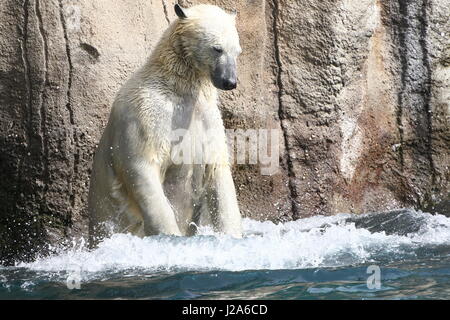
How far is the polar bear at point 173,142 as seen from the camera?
274 inches

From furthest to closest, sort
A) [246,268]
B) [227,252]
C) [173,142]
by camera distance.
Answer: [173,142] → [227,252] → [246,268]

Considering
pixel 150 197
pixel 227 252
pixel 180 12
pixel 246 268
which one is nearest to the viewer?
Result: pixel 246 268

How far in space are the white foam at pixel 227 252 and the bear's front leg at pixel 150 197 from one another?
0.15 meters

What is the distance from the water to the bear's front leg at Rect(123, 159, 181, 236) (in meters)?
0.18

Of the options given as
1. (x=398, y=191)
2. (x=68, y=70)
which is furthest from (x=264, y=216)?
(x=68, y=70)

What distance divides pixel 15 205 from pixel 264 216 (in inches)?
83.7

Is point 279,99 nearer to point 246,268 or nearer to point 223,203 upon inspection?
point 223,203

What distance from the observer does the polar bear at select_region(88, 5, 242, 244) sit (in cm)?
695

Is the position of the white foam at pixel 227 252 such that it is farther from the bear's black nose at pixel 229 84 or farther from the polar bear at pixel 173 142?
the bear's black nose at pixel 229 84

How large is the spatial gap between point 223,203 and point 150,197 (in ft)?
1.88

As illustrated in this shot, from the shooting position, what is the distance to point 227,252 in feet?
21.8

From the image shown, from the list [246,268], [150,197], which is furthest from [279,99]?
[246,268]
